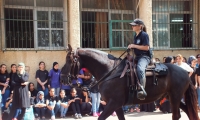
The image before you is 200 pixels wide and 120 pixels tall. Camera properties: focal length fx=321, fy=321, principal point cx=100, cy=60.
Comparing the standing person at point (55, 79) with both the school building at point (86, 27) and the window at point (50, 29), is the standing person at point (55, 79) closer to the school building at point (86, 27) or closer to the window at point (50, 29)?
the school building at point (86, 27)

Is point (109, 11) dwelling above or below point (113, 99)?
above

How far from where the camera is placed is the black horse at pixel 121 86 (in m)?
6.07

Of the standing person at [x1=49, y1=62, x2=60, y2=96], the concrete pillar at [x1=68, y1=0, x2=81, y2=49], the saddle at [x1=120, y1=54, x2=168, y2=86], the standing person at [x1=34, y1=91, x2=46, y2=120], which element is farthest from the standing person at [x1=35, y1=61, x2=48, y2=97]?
the saddle at [x1=120, y1=54, x2=168, y2=86]

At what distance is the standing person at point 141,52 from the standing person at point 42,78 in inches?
215

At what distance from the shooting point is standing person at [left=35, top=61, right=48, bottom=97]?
11078 mm

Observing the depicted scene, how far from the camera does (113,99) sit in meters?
6.00

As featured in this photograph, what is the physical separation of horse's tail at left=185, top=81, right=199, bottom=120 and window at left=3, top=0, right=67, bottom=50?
6528 mm

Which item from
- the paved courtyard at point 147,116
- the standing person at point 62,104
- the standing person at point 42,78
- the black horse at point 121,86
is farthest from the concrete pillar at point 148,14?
the black horse at point 121,86

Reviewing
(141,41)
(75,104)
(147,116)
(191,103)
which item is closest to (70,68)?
(141,41)

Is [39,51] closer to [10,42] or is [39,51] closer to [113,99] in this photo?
[10,42]

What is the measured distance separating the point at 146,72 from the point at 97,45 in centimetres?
660

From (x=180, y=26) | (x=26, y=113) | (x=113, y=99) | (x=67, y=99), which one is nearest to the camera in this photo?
(x=113, y=99)

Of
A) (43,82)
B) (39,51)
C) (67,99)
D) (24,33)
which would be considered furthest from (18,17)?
(67,99)

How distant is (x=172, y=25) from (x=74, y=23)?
179 inches
